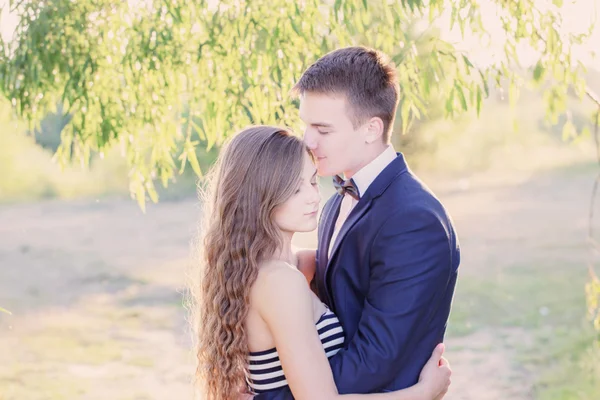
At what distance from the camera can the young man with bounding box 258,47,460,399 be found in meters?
1.99

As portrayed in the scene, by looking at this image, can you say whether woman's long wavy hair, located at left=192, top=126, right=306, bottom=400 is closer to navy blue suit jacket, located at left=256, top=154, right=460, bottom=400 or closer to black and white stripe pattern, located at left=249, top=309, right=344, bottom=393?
black and white stripe pattern, located at left=249, top=309, right=344, bottom=393

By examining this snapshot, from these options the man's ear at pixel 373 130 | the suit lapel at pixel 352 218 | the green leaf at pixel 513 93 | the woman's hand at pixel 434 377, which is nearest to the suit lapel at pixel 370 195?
the suit lapel at pixel 352 218

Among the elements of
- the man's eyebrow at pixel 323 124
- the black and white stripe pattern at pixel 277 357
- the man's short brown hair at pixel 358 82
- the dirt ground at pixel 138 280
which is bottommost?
the dirt ground at pixel 138 280

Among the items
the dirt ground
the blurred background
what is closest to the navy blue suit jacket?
the blurred background

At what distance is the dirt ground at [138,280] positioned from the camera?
9898 mm

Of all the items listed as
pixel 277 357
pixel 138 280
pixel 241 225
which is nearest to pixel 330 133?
pixel 241 225

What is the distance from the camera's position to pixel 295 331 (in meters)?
1.90

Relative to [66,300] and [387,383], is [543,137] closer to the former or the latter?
[66,300]

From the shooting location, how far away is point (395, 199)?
81.2 inches

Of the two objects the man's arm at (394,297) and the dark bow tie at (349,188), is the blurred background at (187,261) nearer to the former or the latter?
the dark bow tie at (349,188)

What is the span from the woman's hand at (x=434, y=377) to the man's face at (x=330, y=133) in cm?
55

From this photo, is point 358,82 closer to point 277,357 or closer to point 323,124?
point 323,124

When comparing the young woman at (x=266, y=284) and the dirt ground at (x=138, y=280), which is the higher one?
the young woman at (x=266, y=284)

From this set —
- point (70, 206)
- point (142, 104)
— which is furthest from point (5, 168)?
point (142, 104)
